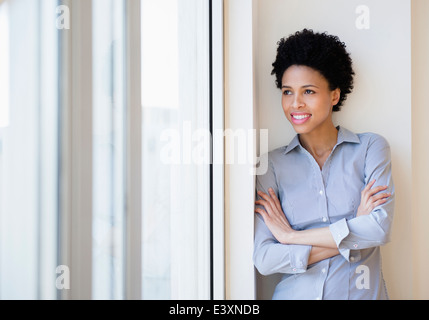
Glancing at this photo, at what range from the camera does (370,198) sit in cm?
183

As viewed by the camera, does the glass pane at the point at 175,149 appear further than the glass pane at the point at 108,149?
Yes

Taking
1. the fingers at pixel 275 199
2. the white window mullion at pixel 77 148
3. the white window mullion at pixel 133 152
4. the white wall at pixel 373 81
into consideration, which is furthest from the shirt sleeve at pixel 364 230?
the white window mullion at pixel 77 148

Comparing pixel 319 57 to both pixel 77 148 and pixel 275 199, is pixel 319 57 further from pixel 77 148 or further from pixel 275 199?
pixel 77 148

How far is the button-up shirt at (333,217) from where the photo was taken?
1.80 metres

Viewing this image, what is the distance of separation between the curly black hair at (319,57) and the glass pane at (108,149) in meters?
1.07

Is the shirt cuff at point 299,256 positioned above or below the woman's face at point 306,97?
below

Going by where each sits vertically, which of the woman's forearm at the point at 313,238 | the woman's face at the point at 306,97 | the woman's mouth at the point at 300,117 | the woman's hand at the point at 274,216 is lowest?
the woman's forearm at the point at 313,238

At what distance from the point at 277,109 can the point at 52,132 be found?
4.80ft

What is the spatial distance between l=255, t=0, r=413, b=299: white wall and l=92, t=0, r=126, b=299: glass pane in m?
1.19

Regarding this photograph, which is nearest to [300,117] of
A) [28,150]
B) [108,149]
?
[108,149]

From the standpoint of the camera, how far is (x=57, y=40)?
90cm

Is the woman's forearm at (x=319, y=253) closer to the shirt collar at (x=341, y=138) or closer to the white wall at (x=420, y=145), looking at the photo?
the shirt collar at (x=341, y=138)
